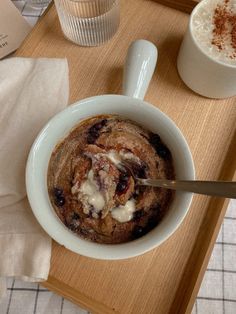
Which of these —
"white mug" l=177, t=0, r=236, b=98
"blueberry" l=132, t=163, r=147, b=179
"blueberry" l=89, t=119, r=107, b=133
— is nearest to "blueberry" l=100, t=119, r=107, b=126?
"blueberry" l=89, t=119, r=107, b=133

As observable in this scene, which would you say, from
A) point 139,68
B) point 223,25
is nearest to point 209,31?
point 223,25

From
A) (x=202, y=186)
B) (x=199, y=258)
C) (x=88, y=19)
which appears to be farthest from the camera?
(x=88, y=19)

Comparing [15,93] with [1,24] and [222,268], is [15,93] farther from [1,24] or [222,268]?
[222,268]

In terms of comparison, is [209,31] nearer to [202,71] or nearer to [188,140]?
[202,71]

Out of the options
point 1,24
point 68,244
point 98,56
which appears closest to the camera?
point 68,244

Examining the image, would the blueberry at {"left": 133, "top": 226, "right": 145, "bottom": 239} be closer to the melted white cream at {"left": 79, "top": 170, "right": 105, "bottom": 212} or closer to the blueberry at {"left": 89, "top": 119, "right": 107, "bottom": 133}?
the melted white cream at {"left": 79, "top": 170, "right": 105, "bottom": 212}

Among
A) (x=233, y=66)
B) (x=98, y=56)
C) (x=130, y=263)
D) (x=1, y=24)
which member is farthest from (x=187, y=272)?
(x=1, y=24)
